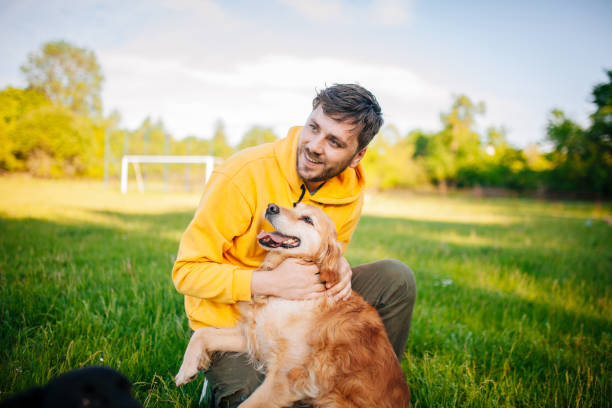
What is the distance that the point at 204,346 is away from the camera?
7.33 ft

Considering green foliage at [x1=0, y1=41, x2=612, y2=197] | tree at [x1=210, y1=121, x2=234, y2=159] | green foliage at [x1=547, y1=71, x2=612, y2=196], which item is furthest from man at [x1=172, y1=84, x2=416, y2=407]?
tree at [x1=210, y1=121, x2=234, y2=159]

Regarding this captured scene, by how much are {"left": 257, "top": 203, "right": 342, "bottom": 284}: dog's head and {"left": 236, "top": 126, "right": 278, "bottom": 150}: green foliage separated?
98.0ft

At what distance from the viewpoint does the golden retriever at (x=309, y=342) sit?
194 cm

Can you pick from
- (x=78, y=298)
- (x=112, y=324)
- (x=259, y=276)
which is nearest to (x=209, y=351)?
(x=259, y=276)

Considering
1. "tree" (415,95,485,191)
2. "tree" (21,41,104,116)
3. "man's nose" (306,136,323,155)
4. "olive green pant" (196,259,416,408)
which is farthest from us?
"tree" (415,95,485,191)

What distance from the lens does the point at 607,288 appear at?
15.9ft

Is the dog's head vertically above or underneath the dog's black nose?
underneath

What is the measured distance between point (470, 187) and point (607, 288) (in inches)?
1635

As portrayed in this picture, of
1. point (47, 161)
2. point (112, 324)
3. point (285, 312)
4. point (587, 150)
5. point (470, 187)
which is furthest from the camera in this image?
point (470, 187)

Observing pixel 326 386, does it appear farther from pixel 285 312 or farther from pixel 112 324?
pixel 112 324

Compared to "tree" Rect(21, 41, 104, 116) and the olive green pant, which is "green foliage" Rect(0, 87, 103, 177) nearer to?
"tree" Rect(21, 41, 104, 116)

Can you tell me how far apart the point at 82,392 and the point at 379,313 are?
2.21 metres

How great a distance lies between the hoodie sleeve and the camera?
2.11 m

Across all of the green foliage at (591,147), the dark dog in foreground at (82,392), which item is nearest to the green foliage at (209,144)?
the green foliage at (591,147)
